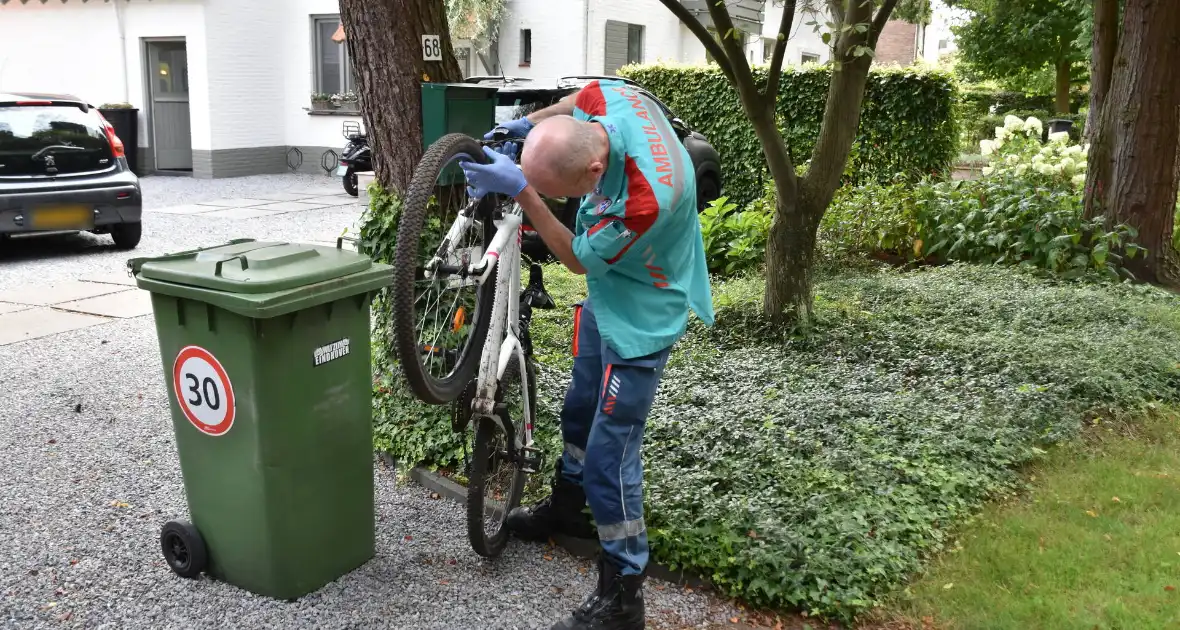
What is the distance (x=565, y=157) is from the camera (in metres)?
2.64

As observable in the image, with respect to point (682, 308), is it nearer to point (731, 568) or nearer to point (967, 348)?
point (731, 568)

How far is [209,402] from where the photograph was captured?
9.80ft

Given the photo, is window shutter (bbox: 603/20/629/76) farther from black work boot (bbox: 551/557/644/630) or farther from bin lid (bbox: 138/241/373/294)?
black work boot (bbox: 551/557/644/630)

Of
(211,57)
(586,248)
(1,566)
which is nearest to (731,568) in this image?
(586,248)

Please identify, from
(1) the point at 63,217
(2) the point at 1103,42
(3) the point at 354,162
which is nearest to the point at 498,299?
(1) the point at 63,217

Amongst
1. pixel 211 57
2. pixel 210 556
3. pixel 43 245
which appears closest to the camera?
pixel 210 556

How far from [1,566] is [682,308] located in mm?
2524

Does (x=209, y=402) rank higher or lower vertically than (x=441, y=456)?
higher

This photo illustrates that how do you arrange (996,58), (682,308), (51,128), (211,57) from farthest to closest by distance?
(996,58) < (211,57) < (51,128) < (682,308)

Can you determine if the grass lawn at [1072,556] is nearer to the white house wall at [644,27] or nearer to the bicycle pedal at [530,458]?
the bicycle pedal at [530,458]

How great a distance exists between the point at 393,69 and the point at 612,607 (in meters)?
2.68

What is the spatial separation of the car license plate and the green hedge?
21.7 ft

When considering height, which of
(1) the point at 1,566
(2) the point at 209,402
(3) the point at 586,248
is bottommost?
(1) the point at 1,566

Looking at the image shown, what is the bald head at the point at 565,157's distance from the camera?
2645 millimetres
